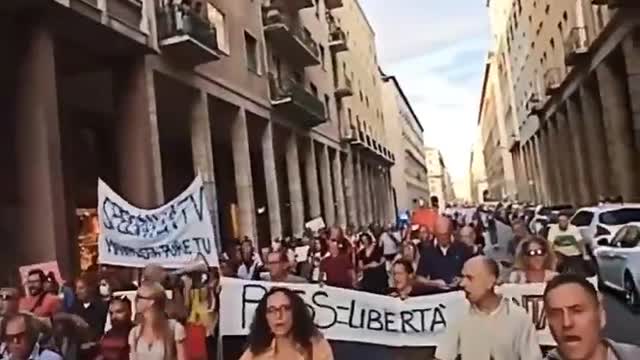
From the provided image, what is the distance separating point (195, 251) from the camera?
34.0 ft

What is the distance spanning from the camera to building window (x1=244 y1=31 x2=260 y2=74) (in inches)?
1267

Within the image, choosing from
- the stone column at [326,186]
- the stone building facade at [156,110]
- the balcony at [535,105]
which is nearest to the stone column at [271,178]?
the stone building facade at [156,110]

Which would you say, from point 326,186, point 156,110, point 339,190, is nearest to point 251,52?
point 156,110

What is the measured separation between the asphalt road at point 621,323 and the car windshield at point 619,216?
560 centimetres

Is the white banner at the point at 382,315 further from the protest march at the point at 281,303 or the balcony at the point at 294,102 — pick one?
the balcony at the point at 294,102

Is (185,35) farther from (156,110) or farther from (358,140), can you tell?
(358,140)

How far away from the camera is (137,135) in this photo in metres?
21.4

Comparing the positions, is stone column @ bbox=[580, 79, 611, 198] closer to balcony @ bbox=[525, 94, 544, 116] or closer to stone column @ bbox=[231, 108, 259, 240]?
balcony @ bbox=[525, 94, 544, 116]

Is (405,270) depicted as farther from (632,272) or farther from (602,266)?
(602,266)

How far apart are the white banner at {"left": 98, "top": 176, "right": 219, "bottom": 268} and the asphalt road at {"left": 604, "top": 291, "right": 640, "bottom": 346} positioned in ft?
15.7

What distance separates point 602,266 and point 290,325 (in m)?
13.5

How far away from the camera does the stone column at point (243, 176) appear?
98.5 feet

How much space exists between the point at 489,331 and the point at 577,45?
36.5 metres

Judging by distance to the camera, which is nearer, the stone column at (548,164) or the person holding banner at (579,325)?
the person holding banner at (579,325)
